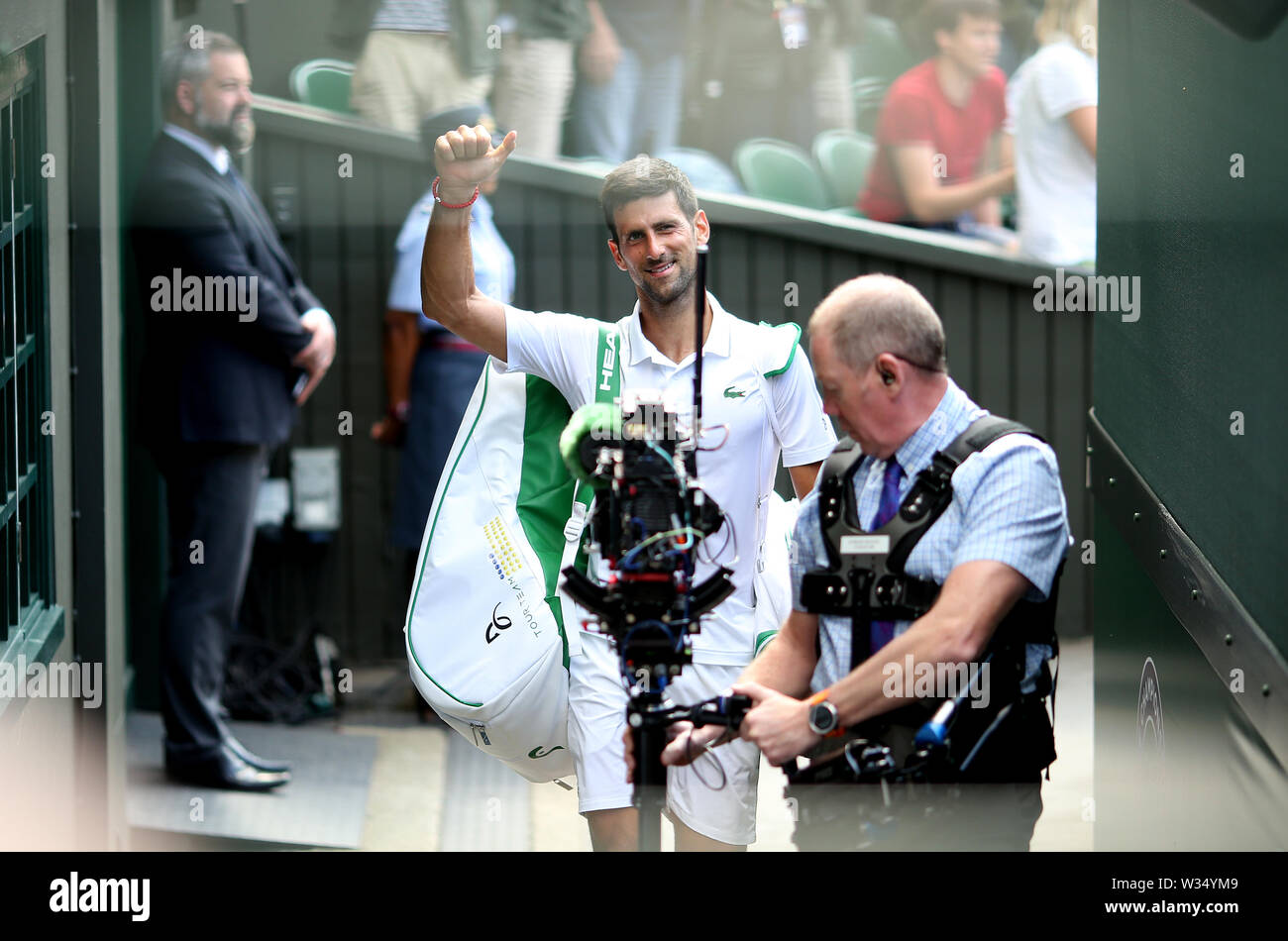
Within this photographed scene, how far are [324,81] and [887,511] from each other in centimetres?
504

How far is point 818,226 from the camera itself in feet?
26.6

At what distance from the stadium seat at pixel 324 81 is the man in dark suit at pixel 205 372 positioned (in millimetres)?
1081

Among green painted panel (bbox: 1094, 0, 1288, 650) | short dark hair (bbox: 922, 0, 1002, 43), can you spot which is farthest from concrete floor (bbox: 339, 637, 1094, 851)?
short dark hair (bbox: 922, 0, 1002, 43)

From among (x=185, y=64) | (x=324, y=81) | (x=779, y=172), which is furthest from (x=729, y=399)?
(x=779, y=172)

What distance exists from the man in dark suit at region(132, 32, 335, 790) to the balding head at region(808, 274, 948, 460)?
144 inches

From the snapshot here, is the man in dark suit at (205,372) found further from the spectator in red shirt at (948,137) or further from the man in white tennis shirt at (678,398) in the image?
the spectator in red shirt at (948,137)

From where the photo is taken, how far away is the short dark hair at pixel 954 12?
27.6ft

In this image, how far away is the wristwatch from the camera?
3.37 m

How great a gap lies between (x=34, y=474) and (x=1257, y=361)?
3246 millimetres

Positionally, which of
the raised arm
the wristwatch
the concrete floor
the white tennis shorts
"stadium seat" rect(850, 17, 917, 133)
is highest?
"stadium seat" rect(850, 17, 917, 133)

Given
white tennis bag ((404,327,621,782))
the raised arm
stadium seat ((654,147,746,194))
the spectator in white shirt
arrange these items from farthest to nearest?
stadium seat ((654,147,746,194))
the spectator in white shirt
white tennis bag ((404,327,621,782))
the raised arm

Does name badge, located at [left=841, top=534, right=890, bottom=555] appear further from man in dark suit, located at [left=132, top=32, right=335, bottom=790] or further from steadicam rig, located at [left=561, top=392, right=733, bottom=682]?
man in dark suit, located at [left=132, top=32, right=335, bottom=790]

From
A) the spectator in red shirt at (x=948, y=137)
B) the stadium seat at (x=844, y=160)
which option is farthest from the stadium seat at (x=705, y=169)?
the spectator in red shirt at (x=948, y=137)
